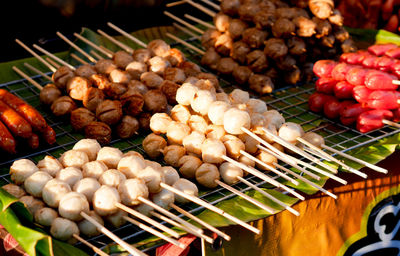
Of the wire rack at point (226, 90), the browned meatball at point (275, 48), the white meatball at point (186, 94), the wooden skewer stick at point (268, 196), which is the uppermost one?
the browned meatball at point (275, 48)

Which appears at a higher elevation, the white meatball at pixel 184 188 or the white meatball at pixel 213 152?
the white meatball at pixel 213 152

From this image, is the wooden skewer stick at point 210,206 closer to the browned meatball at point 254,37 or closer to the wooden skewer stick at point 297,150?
the wooden skewer stick at point 297,150

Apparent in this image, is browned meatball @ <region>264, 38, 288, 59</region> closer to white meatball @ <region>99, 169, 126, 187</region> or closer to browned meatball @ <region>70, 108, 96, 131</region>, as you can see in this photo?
browned meatball @ <region>70, 108, 96, 131</region>

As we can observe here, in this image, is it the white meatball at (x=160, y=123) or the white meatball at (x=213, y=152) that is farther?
the white meatball at (x=160, y=123)

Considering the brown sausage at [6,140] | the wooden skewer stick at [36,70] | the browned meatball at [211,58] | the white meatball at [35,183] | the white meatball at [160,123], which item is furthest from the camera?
the browned meatball at [211,58]

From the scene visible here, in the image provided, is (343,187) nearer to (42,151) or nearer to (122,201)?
(122,201)

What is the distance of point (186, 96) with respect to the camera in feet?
11.2

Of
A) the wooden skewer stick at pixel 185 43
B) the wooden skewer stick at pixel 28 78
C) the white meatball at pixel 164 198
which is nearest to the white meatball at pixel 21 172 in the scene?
the white meatball at pixel 164 198

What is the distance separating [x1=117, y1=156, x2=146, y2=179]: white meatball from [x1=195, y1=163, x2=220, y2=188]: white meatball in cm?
39

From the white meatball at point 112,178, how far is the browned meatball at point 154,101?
3.38ft

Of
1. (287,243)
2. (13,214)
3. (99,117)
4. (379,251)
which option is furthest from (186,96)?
(379,251)

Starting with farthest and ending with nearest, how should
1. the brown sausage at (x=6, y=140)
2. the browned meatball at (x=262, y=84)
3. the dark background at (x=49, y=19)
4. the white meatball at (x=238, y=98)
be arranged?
the dark background at (x=49, y=19) → the browned meatball at (x=262, y=84) → the white meatball at (x=238, y=98) → the brown sausage at (x=6, y=140)

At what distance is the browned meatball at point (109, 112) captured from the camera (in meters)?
3.50

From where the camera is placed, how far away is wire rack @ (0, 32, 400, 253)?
9.45 ft
